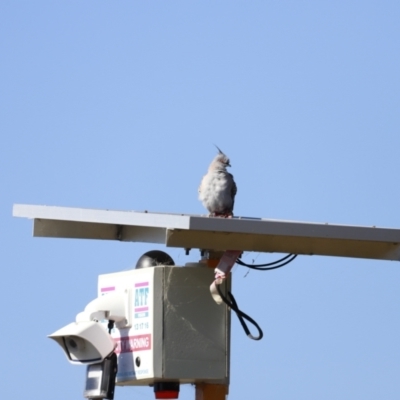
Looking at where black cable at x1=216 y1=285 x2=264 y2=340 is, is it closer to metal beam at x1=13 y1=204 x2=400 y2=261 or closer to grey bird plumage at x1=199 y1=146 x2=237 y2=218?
metal beam at x1=13 y1=204 x2=400 y2=261

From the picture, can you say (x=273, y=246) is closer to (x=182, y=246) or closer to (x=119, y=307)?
(x=182, y=246)

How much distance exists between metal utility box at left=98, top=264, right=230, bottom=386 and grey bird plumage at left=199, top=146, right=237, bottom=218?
52.6 inches

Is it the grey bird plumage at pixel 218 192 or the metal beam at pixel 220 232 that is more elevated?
the grey bird plumage at pixel 218 192

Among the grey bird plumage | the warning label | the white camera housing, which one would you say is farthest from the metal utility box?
the grey bird plumage

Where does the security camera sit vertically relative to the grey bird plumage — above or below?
below

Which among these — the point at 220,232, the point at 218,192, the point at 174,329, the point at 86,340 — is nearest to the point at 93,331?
the point at 86,340

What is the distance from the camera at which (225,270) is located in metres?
7.37

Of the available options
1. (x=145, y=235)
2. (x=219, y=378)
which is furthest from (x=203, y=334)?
(x=145, y=235)

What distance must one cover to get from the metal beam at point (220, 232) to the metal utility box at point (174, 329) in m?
0.29

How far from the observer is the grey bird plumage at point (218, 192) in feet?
29.1

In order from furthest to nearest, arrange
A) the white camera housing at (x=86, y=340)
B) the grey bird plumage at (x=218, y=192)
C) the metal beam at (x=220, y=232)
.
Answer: the grey bird plumage at (x=218, y=192)
the white camera housing at (x=86, y=340)
the metal beam at (x=220, y=232)

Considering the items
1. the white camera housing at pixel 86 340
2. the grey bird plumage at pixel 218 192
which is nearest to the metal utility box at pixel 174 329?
the white camera housing at pixel 86 340

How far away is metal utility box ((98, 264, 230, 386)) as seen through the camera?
732 centimetres

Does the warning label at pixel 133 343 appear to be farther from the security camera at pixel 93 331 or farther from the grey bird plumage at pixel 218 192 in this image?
the grey bird plumage at pixel 218 192
